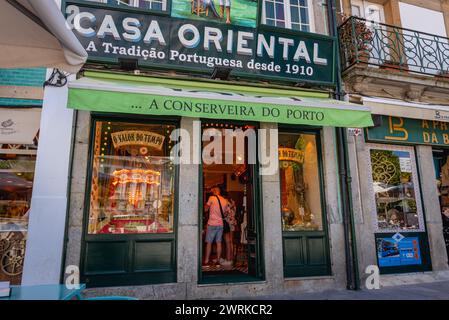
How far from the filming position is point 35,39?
306 cm

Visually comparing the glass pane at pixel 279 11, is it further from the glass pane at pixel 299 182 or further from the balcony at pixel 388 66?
the glass pane at pixel 299 182

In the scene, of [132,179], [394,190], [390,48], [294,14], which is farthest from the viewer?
[294,14]

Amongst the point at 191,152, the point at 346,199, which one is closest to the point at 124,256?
the point at 191,152

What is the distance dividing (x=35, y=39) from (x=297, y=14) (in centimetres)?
639

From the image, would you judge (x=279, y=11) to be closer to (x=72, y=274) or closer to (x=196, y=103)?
(x=196, y=103)

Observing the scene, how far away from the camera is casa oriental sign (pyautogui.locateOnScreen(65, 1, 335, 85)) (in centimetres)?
599

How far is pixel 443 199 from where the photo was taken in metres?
8.30

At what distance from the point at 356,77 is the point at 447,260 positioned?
4.66 metres

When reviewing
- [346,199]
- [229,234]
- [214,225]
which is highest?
[346,199]


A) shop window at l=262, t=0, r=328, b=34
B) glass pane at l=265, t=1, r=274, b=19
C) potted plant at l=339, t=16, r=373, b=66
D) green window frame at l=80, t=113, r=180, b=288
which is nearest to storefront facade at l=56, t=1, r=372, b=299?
green window frame at l=80, t=113, r=180, b=288

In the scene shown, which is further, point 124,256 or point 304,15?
point 304,15

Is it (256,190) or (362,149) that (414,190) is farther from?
(256,190)

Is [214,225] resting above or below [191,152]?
below

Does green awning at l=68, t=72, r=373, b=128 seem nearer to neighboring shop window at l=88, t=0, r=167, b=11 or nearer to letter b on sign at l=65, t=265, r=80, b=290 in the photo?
neighboring shop window at l=88, t=0, r=167, b=11
